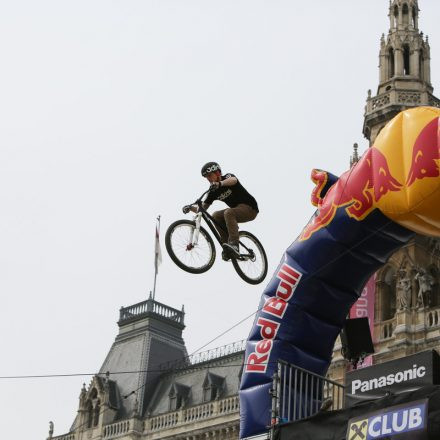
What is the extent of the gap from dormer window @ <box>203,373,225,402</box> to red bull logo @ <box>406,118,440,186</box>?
139 feet

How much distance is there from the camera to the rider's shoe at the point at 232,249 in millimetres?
19516

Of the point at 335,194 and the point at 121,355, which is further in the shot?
the point at 121,355

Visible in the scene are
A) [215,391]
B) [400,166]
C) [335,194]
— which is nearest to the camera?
[400,166]

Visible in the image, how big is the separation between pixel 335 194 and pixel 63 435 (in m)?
47.8

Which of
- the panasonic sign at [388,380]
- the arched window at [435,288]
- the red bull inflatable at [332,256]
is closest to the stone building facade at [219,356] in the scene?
the arched window at [435,288]

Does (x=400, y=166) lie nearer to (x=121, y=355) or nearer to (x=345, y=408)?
(x=345, y=408)

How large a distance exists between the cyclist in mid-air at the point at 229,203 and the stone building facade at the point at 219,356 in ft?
97.0

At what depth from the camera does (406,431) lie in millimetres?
15992

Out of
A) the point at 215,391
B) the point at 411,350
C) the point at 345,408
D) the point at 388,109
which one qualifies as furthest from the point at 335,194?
the point at 215,391

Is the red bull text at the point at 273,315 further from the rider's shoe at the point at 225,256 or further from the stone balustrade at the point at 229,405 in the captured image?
the stone balustrade at the point at 229,405

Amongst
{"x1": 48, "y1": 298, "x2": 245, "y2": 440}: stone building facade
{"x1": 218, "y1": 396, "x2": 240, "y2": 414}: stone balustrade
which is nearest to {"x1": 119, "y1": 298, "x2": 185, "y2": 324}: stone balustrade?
{"x1": 48, "y1": 298, "x2": 245, "y2": 440}: stone building facade

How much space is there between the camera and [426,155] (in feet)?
58.6

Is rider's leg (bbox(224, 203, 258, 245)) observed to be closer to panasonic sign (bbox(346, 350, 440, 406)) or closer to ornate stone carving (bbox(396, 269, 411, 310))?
panasonic sign (bbox(346, 350, 440, 406))

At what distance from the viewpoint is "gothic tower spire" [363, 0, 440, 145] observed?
56031 mm
